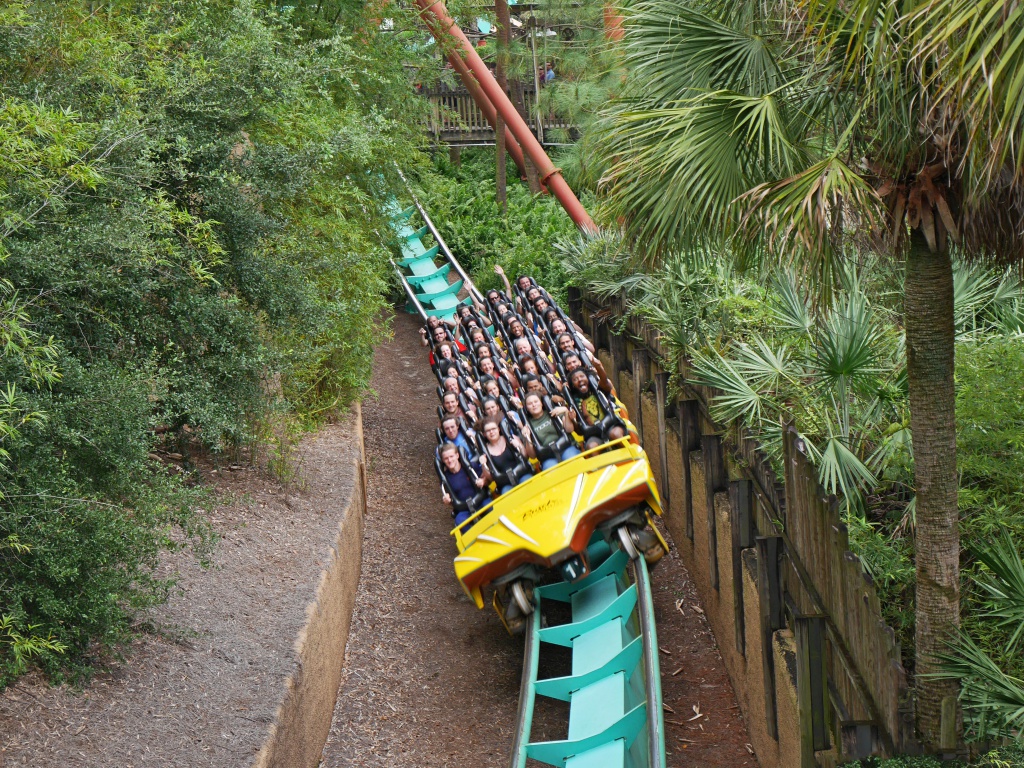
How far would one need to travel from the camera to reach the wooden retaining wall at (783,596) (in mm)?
4250

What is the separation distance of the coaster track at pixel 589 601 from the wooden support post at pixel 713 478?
447 millimetres

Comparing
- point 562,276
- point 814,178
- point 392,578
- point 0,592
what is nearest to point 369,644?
point 392,578

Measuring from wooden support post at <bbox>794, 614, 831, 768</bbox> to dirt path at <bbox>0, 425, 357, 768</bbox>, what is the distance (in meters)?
2.73

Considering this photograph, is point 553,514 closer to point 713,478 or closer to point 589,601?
point 589,601

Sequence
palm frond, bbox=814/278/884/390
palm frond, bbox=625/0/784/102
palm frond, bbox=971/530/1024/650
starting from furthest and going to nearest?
palm frond, bbox=814/278/884/390 < palm frond, bbox=625/0/784/102 < palm frond, bbox=971/530/1024/650

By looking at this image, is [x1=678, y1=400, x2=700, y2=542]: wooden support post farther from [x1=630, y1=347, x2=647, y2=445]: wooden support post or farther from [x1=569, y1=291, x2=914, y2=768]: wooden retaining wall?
[x1=630, y1=347, x2=647, y2=445]: wooden support post

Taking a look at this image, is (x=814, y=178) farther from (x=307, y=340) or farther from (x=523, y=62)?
(x=523, y=62)

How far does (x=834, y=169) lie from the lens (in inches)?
162

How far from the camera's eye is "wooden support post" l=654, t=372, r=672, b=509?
380 inches

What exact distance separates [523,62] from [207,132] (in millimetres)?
13748

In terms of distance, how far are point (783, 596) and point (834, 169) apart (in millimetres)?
2852

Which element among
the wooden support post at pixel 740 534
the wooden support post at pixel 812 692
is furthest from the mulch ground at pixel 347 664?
the wooden support post at pixel 812 692

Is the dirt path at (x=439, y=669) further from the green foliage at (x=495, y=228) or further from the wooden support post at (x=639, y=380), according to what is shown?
the green foliage at (x=495, y=228)

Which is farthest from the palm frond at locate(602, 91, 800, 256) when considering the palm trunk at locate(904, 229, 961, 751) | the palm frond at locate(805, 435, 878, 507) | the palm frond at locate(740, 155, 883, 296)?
the palm frond at locate(805, 435, 878, 507)
